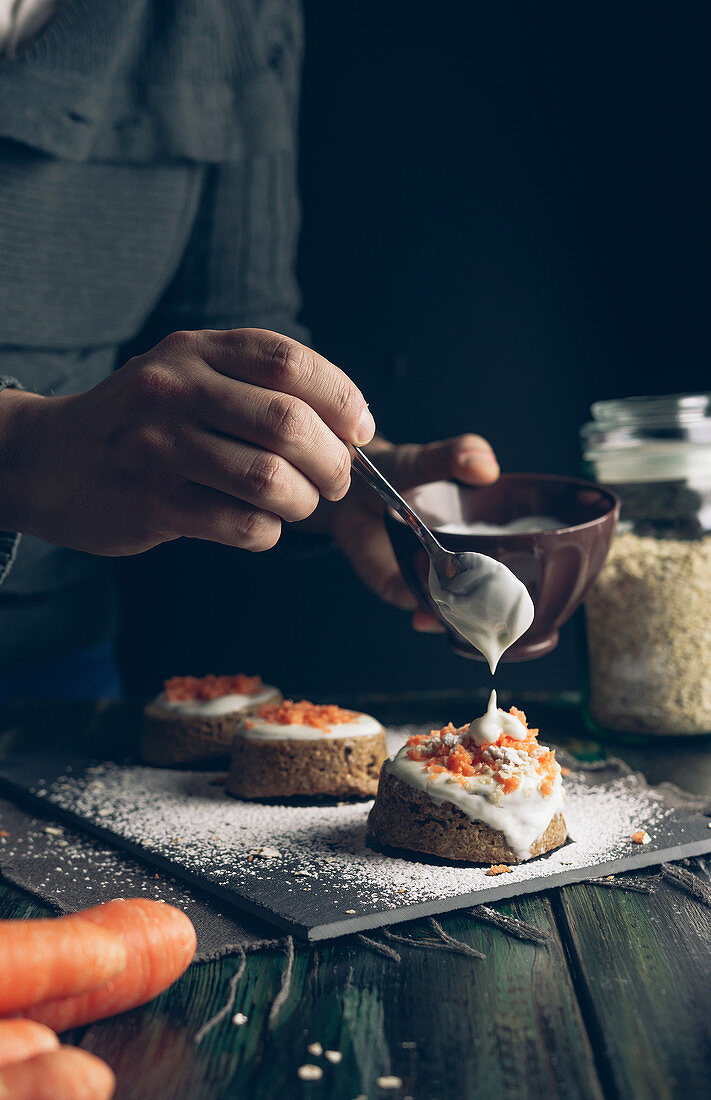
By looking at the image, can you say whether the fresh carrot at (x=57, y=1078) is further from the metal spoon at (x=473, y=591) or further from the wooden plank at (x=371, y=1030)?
the metal spoon at (x=473, y=591)

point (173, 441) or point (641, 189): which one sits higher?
point (641, 189)

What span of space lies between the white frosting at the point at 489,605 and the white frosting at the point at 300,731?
1.06ft

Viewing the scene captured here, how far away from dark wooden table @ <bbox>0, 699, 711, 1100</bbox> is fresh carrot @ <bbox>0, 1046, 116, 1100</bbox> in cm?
6

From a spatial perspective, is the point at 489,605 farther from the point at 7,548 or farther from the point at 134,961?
the point at 7,548

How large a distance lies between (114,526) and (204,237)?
1.33m

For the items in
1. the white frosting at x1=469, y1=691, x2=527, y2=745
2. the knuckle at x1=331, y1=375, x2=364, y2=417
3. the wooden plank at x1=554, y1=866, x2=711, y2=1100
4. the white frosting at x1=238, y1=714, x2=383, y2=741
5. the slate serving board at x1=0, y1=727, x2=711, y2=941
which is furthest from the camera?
the white frosting at x1=238, y1=714, x2=383, y2=741

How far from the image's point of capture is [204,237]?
249 cm

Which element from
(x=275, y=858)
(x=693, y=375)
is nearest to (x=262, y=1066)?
(x=275, y=858)

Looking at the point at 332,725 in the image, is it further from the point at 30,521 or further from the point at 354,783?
the point at 30,521

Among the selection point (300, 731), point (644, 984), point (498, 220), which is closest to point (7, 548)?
point (300, 731)

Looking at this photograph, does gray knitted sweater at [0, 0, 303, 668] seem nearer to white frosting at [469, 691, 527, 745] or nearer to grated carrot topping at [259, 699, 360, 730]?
grated carrot topping at [259, 699, 360, 730]

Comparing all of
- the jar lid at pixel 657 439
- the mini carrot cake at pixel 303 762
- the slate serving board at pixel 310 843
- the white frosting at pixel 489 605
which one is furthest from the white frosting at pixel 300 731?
the jar lid at pixel 657 439

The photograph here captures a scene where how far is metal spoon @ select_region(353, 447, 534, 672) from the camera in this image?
1.40m

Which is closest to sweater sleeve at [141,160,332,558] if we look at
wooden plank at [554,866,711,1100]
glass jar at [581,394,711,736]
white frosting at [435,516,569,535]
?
white frosting at [435,516,569,535]
